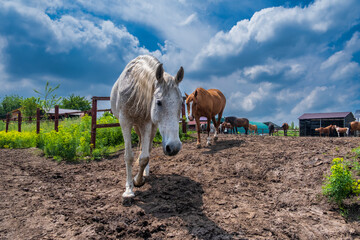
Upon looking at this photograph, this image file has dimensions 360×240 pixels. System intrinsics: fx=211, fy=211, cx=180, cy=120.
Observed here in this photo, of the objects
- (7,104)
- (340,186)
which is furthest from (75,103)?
(340,186)

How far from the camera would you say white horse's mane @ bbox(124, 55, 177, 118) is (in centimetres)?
280

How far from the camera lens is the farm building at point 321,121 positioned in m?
24.5

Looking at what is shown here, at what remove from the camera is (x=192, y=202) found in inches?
121

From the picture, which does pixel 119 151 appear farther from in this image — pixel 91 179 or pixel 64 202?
pixel 64 202

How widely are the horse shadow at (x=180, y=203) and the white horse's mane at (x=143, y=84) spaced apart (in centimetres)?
128

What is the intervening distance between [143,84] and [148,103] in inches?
12.6

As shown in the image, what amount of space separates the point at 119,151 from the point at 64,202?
4.31 meters

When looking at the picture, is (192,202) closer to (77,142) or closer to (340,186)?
(340,186)

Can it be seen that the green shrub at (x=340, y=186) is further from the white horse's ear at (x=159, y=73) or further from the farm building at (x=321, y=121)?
the farm building at (x=321, y=121)

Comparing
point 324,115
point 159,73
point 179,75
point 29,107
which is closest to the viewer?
point 159,73

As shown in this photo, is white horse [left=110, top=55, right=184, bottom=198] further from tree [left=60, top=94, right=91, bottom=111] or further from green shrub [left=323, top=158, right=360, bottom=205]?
tree [left=60, top=94, right=91, bottom=111]

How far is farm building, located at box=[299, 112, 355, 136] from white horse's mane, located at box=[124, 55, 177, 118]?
26365 mm

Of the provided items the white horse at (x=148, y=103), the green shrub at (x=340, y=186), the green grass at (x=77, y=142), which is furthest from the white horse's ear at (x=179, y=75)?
the green grass at (x=77, y=142)

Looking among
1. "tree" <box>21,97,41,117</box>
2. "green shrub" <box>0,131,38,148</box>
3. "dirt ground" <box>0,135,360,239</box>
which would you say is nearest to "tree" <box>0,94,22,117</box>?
"tree" <box>21,97,41,117</box>
